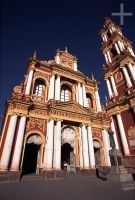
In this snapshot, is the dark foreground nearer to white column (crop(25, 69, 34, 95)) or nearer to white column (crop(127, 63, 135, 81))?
white column (crop(25, 69, 34, 95))

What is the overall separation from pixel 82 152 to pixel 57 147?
11.3 feet

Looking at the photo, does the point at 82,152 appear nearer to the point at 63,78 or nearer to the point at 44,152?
the point at 44,152

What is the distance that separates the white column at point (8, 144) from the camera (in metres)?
11.3

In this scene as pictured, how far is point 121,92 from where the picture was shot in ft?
73.7

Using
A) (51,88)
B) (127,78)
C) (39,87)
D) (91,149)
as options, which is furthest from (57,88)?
(127,78)

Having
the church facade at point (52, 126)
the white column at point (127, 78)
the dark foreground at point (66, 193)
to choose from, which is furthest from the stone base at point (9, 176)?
the white column at point (127, 78)

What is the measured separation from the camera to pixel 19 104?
13.8 metres

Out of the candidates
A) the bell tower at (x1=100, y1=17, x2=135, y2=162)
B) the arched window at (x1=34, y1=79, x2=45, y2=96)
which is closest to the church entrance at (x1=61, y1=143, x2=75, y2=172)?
the bell tower at (x1=100, y1=17, x2=135, y2=162)

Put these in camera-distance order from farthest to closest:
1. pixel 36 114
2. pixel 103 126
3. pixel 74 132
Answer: pixel 103 126, pixel 74 132, pixel 36 114

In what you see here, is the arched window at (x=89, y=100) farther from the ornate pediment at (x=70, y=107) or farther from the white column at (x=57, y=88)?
the white column at (x=57, y=88)

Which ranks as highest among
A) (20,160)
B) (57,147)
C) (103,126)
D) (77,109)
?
(77,109)

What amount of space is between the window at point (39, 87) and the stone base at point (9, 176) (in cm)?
924

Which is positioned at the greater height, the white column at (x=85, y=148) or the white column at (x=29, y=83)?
the white column at (x=29, y=83)

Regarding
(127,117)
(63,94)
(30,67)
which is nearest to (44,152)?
(63,94)
